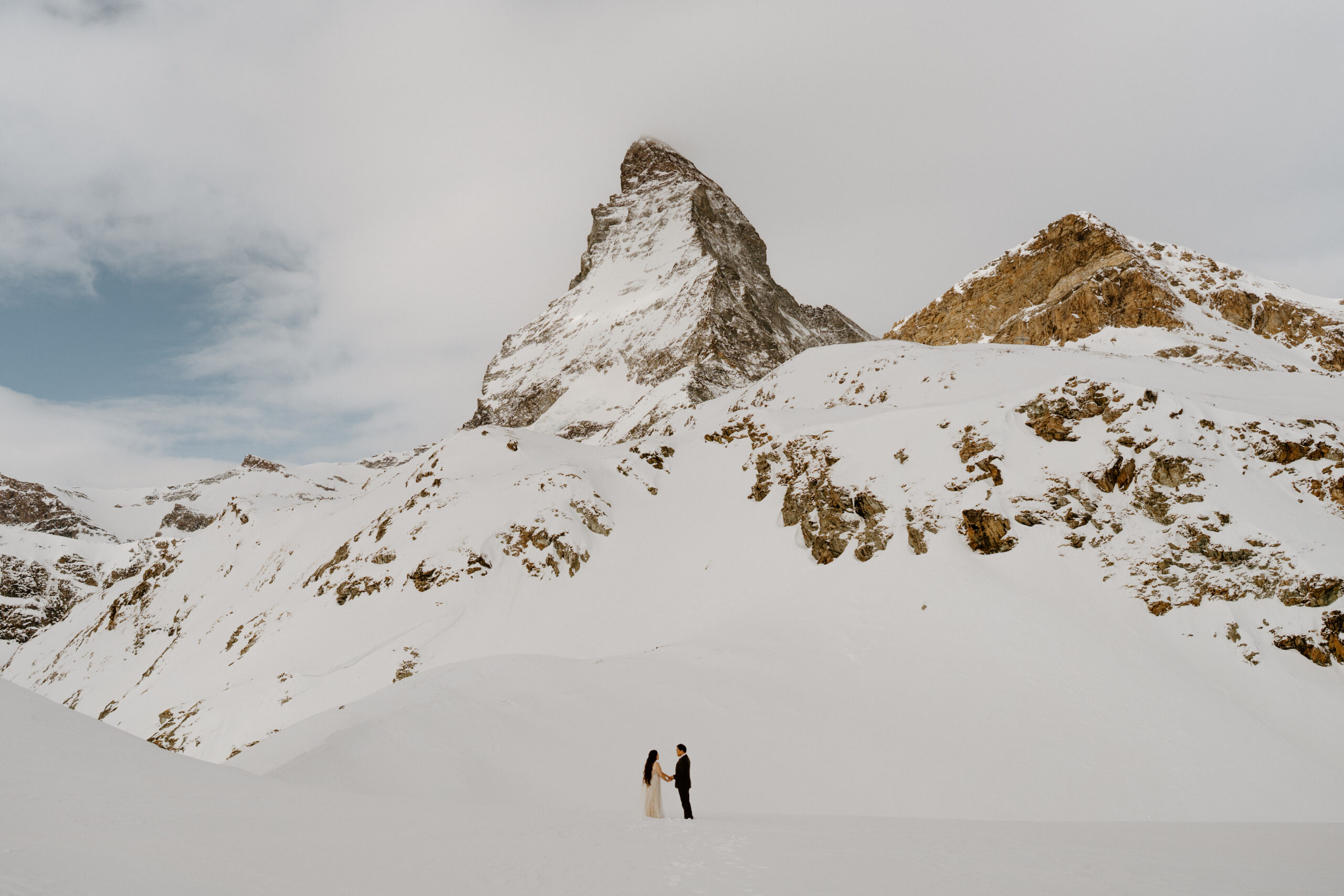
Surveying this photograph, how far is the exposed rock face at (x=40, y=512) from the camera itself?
160875 millimetres

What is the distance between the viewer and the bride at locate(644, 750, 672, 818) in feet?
34.1

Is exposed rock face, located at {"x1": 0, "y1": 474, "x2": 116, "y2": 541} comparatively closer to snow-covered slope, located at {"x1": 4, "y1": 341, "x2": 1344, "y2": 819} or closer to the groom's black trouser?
snow-covered slope, located at {"x1": 4, "y1": 341, "x2": 1344, "y2": 819}

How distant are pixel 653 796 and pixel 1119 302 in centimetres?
6321

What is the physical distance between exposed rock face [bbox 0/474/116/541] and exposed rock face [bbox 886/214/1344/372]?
215 metres

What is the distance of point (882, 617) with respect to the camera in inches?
824

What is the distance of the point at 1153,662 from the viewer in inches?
671

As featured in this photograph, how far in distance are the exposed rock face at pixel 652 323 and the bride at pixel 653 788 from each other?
5740 cm

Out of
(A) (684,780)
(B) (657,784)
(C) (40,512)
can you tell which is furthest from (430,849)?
(C) (40,512)

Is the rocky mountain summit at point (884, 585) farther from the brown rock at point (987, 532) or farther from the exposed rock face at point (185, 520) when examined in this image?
the exposed rock face at point (185, 520)

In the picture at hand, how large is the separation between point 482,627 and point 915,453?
22.6 metres

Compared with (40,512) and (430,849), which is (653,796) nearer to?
(430,849)

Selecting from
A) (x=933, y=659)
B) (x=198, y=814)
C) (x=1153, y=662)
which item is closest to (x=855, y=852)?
(x=198, y=814)

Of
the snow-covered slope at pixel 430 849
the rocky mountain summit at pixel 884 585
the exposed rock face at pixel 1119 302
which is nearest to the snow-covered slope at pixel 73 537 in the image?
the rocky mountain summit at pixel 884 585

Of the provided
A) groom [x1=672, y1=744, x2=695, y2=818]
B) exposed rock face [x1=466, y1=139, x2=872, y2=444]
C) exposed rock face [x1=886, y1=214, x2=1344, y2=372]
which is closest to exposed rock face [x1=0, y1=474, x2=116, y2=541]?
exposed rock face [x1=466, y1=139, x2=872, y2=444]
